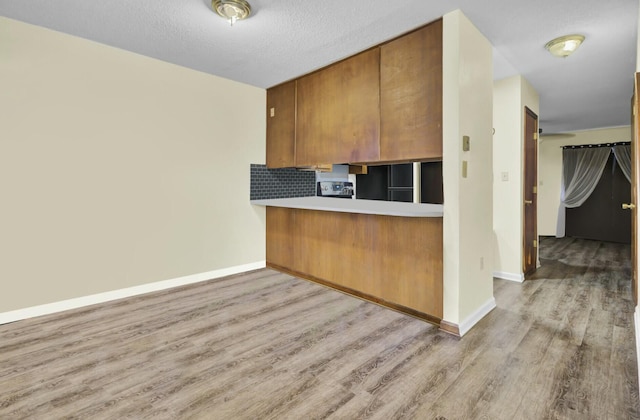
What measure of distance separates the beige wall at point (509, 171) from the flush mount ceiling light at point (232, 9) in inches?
113

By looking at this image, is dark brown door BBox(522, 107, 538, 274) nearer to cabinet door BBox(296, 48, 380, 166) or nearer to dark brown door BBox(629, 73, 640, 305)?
dark brown door BBox(629, 73, 640, 305)

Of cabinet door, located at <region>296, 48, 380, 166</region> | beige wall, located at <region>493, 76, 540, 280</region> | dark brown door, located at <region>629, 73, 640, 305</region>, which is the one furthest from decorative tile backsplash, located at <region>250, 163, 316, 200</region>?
dark brown door, located at <region>629, 73, 640, 305</region>

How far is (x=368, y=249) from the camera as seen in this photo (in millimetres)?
2951

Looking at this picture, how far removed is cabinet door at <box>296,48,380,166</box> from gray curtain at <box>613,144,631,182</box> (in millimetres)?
6007

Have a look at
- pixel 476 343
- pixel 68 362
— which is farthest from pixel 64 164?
pixel 476 343

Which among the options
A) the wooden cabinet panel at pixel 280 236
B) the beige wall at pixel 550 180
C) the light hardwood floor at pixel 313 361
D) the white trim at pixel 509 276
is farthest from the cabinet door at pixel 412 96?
the beige wall at pixel 550 180

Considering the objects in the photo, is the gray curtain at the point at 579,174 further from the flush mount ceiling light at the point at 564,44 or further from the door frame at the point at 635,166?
the flush mount ceiling light at the point at 564,44

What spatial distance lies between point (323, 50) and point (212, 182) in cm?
181

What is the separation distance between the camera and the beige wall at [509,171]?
11.5ft

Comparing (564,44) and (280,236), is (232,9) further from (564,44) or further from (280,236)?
(564,44)

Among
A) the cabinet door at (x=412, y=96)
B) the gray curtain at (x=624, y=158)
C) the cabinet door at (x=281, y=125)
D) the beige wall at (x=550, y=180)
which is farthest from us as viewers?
the beige wall at (x=550, y=180)

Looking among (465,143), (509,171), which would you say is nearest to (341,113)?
(465,143)

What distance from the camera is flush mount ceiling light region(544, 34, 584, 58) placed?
2482 mm

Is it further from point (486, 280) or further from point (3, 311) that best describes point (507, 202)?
point (3, 311)
